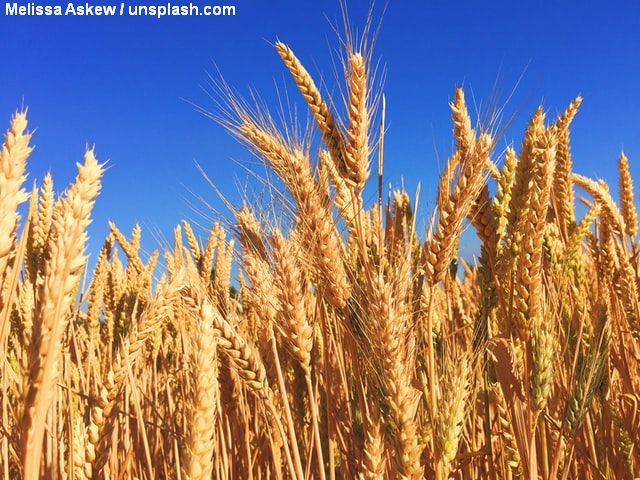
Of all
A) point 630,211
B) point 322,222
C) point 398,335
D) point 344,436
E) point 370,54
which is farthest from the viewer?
point 630,211

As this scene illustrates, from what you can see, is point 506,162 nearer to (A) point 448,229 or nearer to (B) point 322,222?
(A) point 448,229

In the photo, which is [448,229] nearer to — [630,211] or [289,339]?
[289,339]

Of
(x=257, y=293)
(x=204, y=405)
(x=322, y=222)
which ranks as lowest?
(x=204, y=405)

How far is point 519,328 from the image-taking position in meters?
1.38

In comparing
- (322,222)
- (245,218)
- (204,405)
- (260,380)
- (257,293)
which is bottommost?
(204,405)

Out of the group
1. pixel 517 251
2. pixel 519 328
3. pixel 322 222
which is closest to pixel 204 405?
pixel 322 222

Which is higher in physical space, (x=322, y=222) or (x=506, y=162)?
(x=506, y=162)

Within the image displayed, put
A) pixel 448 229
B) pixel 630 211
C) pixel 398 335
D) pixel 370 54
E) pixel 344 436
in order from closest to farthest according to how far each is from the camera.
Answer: pixel 398 335 → pixel 448 229 → pixel 370 54 → pixel 344 436 → pixel 630 211

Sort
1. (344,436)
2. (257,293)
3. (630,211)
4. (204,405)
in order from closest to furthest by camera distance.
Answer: (204,405), (257,293), (344,436), (630,211)

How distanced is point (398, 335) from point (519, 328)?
373 millimetres

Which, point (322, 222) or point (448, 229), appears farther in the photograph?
point (322, 222)

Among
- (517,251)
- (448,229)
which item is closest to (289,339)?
(448,229)

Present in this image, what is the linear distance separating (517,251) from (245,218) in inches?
31.9

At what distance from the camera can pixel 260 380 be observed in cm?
135
